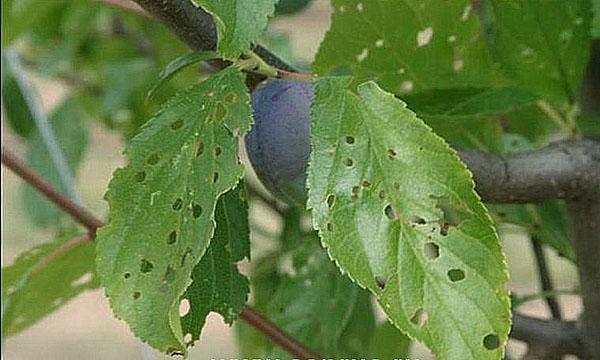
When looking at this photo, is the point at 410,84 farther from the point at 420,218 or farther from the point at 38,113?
the point at 38,113

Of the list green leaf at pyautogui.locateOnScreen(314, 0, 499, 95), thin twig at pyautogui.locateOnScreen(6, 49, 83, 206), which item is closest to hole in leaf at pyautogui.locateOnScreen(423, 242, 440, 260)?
green leaf at pyautogui.locateOnScreen(314, 0, 499, 95)

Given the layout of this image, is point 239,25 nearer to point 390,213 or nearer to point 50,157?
point 390,213

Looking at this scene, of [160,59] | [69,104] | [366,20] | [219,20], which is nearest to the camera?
[219,20]

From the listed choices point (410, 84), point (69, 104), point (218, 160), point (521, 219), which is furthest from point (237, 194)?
point (69, 104)

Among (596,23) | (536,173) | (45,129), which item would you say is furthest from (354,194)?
(45,129)

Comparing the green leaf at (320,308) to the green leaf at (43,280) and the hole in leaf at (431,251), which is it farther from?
the hole in leaf at (431,251)

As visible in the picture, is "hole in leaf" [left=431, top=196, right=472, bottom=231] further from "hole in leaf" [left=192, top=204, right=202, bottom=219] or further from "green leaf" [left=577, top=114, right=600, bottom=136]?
"green leaf" [left=577, top=114, right=600, bottom=136]
